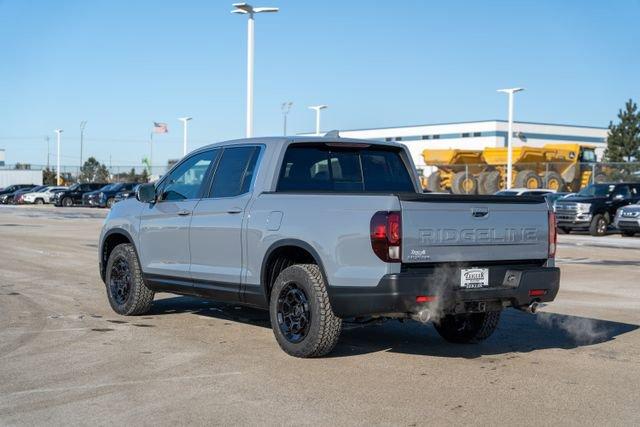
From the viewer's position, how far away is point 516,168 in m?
45.4

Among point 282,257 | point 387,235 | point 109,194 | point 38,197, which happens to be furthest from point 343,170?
point 38,197

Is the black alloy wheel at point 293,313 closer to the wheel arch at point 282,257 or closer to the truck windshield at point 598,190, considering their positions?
the wheel arch at point 282,257

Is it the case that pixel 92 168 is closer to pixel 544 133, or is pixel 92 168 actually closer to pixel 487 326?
pixel 544 133

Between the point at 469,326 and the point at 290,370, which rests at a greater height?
the point at 469,326

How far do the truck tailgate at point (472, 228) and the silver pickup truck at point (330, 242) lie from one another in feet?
0.04

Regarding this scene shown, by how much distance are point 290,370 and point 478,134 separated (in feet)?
286

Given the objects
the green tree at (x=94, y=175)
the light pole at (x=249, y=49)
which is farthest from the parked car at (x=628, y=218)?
the green tree at (x=94, y=175)

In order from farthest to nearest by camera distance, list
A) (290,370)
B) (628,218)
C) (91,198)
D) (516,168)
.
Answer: (91,198)
(516,168)
(628,218)
(290,370)

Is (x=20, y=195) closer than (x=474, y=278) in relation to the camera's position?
No

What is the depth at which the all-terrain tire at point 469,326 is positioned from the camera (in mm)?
7797

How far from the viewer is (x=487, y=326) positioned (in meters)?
7.80

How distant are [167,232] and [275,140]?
5.45 feet

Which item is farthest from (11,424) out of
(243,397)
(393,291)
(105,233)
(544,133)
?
(544,133)

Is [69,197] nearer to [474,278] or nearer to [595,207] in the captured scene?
[595,207]
